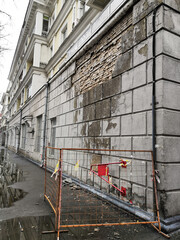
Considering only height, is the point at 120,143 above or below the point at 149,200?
above

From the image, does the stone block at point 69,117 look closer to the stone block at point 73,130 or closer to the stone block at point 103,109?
the stone block at point 73,130

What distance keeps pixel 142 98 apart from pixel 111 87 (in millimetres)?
1317

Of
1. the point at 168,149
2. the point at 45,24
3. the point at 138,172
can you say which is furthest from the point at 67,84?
the point at 45,24

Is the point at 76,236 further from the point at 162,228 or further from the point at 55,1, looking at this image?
the point at 55,1

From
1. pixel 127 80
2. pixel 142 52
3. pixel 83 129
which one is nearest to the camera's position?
pixel 142 52

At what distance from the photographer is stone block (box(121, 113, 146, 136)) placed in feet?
12.7

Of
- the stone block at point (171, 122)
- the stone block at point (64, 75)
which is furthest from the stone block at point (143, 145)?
the stone block at point (64, 75)

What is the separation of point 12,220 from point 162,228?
275 centimetres

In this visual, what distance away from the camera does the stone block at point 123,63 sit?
4.47m

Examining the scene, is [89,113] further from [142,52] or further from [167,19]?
[167,19]

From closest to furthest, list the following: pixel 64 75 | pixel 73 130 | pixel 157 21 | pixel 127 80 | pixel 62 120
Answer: pixel 157 21 → pixel 127 80 → pixel 73 130 → pixel 62 120 → pixel 64 75

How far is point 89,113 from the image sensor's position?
611 centimetres

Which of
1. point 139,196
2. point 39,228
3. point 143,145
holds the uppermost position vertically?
point 143,145

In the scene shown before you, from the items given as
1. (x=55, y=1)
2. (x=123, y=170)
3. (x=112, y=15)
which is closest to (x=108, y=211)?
(x=123, y=170)
